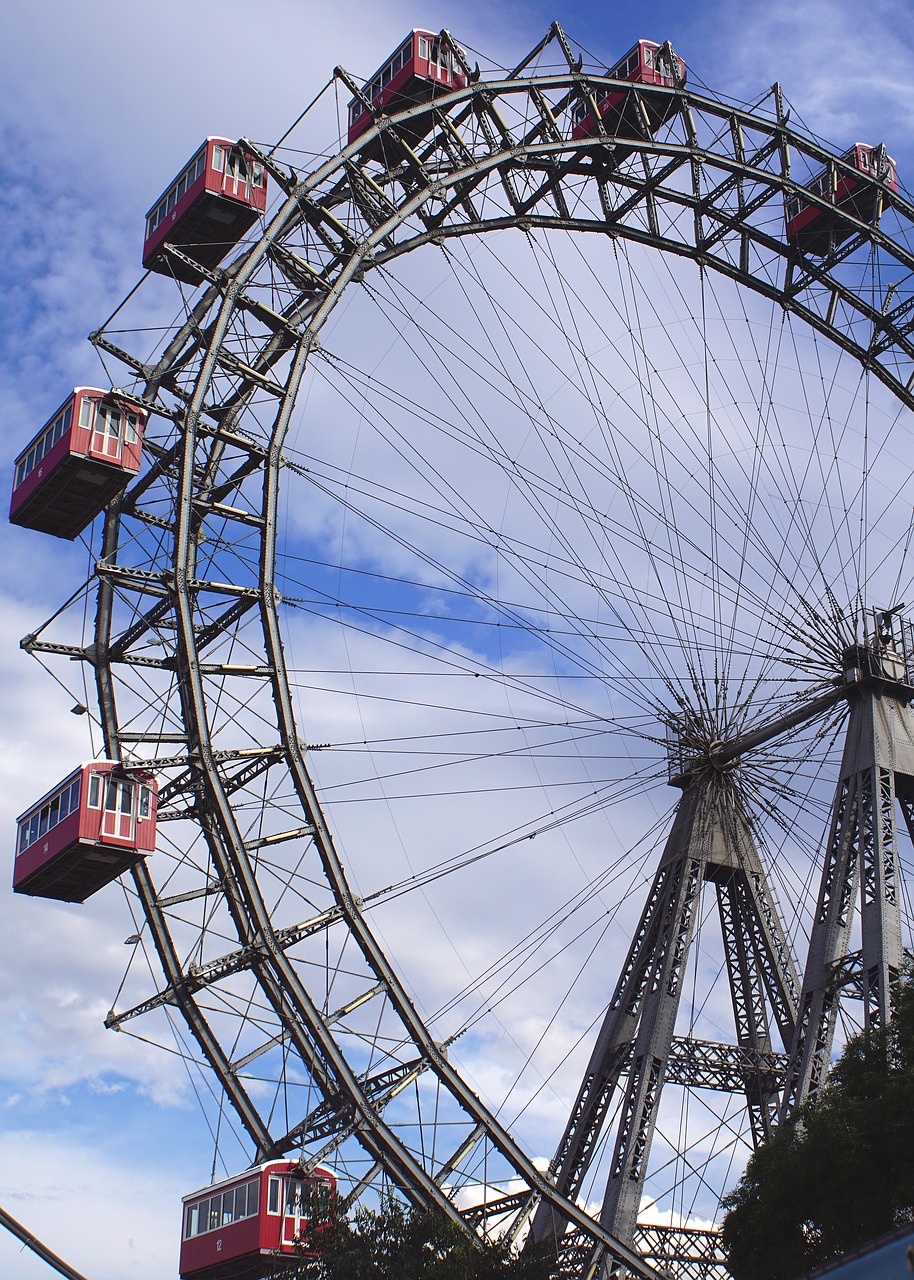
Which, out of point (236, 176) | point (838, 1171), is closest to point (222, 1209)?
point (838, 1171)

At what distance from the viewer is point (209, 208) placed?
34625 millimetres

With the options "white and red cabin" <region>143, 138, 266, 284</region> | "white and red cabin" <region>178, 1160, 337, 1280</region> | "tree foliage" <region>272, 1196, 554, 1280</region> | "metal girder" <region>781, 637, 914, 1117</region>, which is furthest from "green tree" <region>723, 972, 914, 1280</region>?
"white and red cabin" <region>143, 138, 266, 284</region>

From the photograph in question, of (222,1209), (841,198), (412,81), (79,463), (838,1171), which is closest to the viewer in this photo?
(838,1171)

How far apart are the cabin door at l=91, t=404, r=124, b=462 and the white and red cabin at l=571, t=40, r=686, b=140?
44.4ft

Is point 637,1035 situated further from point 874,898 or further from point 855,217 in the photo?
point 855,217

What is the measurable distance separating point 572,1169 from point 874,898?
8.16 metres

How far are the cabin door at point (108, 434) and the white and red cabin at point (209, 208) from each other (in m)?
4.04

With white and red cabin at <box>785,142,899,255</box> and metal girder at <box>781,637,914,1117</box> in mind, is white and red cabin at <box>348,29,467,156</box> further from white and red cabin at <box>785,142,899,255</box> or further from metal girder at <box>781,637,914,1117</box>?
metal girder at <box>781,637,914,1117</box>

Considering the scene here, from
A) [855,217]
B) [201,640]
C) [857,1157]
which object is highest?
[855,217]

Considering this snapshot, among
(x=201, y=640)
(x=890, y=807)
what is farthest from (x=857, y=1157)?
(x=201, y=640)

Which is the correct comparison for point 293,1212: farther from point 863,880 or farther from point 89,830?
point 863,880

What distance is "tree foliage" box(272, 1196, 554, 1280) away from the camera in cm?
2650

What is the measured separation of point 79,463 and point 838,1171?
18.9 metres

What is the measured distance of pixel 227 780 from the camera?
3012cm
